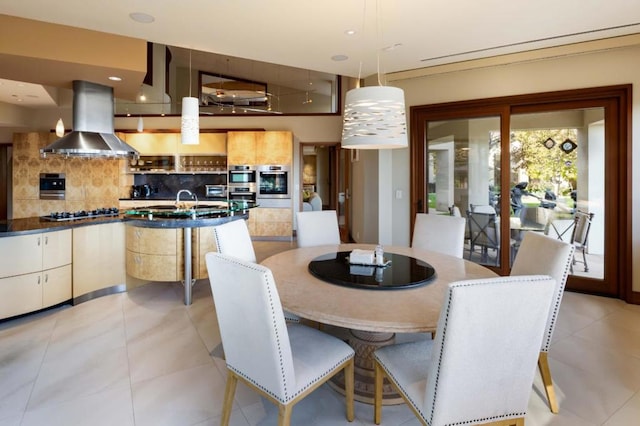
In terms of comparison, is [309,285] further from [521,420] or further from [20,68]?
[20,68]

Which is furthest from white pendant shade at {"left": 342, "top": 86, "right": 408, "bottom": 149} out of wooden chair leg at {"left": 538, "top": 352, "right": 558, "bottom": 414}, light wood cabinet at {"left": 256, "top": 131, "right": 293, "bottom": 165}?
light wood cabinet at {"left": 256, "top": 131, "right": 293, "bottom": 165}

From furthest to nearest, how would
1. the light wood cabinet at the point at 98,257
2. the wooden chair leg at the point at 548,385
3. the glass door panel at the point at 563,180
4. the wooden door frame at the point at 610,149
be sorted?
the glass door panel at the point at 563,180 < the wooden door frame at the point at 610,149 < the light wood cabinet at the point at 98,257 < the wooden chair leg at the point at 548,385

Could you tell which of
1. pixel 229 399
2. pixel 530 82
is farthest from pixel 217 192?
pixel 229 399

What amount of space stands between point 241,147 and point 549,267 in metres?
6.02

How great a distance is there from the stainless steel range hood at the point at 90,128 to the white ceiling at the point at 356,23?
107cm

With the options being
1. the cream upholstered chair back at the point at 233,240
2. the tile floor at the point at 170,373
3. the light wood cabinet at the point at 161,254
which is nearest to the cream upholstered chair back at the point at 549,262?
the tile floor at the point at 170,373

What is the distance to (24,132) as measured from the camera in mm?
7211

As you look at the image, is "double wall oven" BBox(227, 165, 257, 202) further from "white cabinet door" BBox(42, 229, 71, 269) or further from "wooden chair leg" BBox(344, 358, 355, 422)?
"wooden chair leg" BBox(344, 358, 355, 422)

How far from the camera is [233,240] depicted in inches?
91.3

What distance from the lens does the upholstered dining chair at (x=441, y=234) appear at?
2891 mm

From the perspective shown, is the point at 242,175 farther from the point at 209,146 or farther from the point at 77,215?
the point at 77,215

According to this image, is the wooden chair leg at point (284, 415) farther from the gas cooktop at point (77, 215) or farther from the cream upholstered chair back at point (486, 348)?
the gas cooktop at point (77, 215)

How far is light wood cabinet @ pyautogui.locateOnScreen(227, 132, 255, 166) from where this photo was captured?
6.96 meters

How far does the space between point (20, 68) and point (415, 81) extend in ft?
14.6
